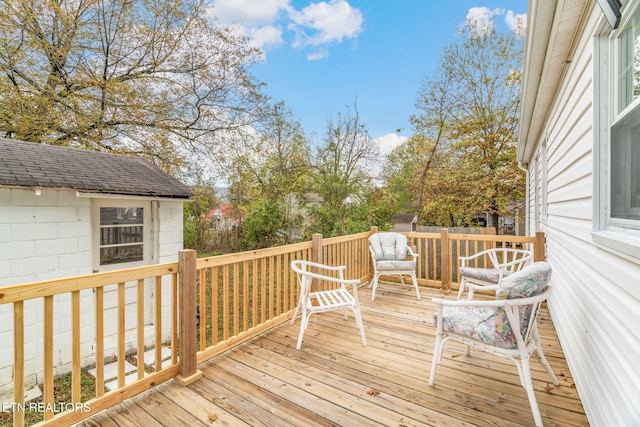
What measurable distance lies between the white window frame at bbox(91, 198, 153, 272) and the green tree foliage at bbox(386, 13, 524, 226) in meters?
7.34

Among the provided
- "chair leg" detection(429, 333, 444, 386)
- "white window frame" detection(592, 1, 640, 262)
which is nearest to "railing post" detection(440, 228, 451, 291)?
"chair leg" detection(429, 333, 444, 386)

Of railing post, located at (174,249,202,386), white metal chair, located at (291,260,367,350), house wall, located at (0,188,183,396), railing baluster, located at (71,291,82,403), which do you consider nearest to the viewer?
railing baluster, located at (71,291,82,403)

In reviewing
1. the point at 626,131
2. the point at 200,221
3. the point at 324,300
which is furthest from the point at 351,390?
the point at 200,221

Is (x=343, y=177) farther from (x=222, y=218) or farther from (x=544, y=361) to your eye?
(x=544, y=361)

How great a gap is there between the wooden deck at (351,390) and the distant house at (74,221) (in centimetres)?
240

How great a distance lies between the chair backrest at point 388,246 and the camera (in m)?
4.73

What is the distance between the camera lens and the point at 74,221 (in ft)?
12.0

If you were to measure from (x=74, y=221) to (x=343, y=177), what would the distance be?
204 inches

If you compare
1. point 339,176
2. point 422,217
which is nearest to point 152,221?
point 339,176

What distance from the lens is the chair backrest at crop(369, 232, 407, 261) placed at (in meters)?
4.73

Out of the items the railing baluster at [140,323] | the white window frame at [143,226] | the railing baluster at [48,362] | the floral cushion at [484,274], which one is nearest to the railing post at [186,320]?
the railing baluster at [140,323]

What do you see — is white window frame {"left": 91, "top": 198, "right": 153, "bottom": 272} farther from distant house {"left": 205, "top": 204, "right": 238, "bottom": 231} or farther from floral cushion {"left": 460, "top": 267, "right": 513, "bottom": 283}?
distant house {"left": 205, "top": 204, "right": 238, "bottom": 231}

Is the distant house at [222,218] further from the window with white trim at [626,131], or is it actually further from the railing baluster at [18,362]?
the window with white trim at [626,131]

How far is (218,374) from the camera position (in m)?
2.39
